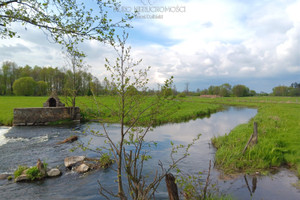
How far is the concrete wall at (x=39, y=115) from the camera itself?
22859 mm

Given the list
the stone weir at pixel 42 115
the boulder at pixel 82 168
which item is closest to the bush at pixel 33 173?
the boulder at pixel 82 168

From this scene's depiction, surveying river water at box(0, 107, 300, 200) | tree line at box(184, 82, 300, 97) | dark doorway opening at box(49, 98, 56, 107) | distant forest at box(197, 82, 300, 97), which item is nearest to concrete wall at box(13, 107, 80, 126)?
dark doorway opening at box(49, 98, 56, 107)

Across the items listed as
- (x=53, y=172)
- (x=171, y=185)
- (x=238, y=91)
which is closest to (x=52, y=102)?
(x=53, y=172)

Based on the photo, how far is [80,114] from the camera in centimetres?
2620

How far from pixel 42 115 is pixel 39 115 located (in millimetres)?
315

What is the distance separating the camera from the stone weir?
75.0ft

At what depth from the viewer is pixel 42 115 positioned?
23766mm

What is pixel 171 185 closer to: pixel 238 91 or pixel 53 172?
pixel 53 172

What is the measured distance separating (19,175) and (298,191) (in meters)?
11.9

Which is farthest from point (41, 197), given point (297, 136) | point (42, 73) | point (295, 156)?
point (42, 73)

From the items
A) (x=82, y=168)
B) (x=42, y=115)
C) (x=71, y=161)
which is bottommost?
(x=82, y=168)

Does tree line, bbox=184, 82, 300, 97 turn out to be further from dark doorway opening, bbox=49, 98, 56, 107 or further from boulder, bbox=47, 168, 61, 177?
boulder, bbox=47, 168, 61, 177

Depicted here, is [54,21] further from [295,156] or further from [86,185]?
[295,156]

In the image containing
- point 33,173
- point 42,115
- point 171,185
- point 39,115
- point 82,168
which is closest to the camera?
point 171,185
